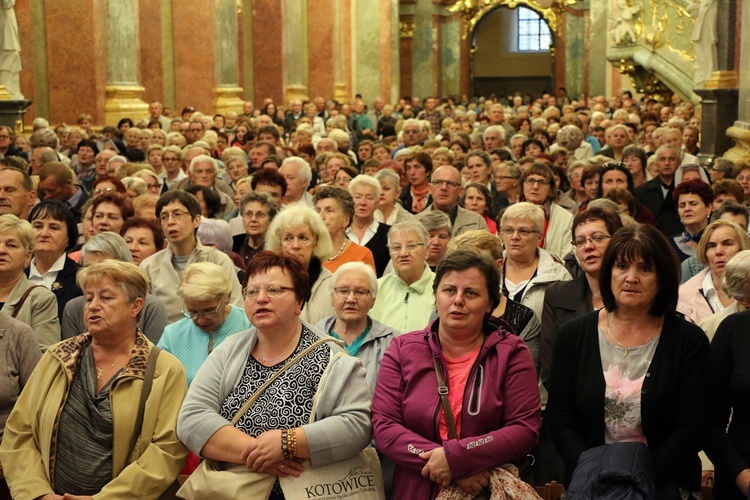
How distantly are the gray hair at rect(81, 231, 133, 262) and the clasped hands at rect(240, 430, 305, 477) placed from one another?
2095 millimetres

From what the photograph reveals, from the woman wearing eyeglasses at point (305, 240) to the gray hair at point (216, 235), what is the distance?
3.34 feet

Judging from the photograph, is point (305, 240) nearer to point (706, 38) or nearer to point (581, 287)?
point (581, 287)

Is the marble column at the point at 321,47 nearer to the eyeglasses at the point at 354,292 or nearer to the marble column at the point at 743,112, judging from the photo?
the marble column at the point at 743,112

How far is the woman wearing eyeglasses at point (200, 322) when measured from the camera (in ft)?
17.6

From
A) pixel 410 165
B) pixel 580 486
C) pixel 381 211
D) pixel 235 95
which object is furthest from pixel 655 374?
pixel 235 95

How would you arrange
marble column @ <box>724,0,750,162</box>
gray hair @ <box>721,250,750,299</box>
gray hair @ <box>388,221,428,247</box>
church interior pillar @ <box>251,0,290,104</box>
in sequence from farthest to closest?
church interior pillar @ <box>251,0,290,104</box> → marble column @ <box>724,0,750,162</box> → gray hair @ <box>388,221,428,247</box> → gray hair @ <box>721,250,750,299</box>

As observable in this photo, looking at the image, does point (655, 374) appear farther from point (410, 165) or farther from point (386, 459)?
point (410, 165)

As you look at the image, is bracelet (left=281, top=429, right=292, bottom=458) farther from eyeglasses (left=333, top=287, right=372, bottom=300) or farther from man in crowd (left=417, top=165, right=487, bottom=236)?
man in crowd (left=417, top=165, right=487, bottom=236)

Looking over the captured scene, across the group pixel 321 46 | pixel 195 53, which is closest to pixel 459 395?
pixel 195 53

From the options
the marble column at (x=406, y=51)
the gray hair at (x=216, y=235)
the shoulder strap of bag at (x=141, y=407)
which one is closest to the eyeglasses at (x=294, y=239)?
the gray hair at (x=216, y=235)

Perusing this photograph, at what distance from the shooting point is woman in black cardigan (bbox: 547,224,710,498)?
4.35m

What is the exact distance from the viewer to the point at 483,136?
15492mm

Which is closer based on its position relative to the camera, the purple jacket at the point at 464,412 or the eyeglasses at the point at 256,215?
the purple jacket at the point at 464,412

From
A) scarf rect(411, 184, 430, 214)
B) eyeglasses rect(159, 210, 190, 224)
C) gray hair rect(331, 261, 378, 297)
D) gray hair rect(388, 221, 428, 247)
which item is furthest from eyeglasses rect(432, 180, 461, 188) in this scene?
gray hair rect(331, 261, 378, 297)
